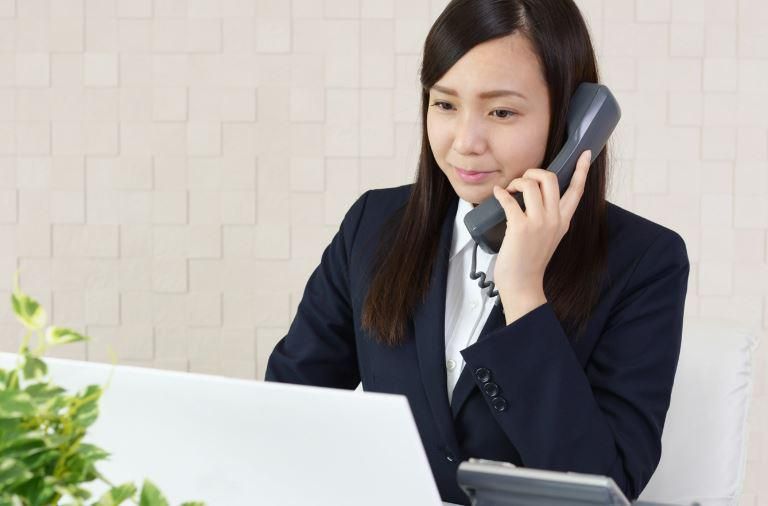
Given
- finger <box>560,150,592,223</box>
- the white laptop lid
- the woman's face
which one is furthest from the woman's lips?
the white laptop lid

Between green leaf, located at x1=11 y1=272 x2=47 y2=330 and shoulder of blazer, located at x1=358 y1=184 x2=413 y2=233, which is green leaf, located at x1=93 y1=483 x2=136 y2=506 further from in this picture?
shoulder of blazer, located at x1=358 y1=184 x2=413 y2=233

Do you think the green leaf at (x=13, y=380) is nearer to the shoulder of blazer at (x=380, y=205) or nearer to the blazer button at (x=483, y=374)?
the blazer button at (x=483, y=374)

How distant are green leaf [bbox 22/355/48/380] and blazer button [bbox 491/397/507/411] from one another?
796 mm

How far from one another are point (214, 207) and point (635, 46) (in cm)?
103

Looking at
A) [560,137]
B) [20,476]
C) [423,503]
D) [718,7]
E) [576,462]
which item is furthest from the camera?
[718,7]

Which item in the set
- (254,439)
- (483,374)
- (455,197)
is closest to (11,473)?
(254,439)

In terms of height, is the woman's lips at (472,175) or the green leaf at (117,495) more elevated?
the woman's lips at (472,175)

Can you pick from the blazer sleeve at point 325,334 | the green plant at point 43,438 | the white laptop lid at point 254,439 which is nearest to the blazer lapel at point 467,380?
the blazer sleeve at point 325,334

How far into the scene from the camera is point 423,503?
71 cm

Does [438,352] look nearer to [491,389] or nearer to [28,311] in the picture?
[491,389]

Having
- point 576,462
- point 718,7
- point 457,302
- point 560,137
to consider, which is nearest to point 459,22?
point 560,137

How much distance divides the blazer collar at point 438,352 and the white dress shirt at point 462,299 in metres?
0.03

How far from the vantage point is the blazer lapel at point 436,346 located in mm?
1444

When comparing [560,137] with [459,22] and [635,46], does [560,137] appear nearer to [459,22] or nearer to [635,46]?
[459,22]
